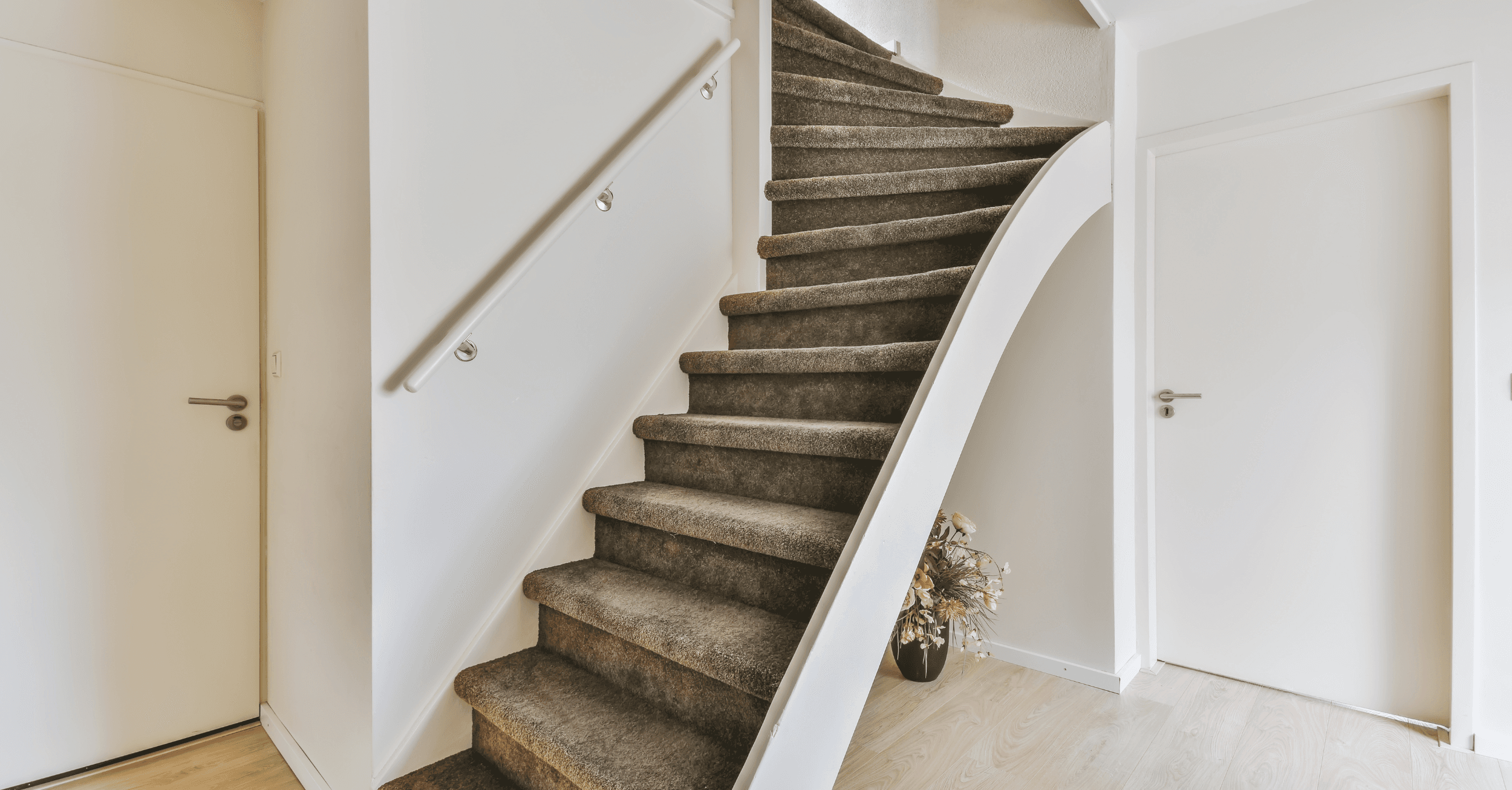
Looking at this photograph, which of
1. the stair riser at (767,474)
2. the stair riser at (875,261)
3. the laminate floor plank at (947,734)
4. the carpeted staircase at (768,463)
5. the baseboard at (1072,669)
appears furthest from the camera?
the baseboard at (1072,669)

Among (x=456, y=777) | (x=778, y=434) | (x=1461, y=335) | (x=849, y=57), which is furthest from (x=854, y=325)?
(x=1461, y=335)

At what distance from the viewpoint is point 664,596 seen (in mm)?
1528

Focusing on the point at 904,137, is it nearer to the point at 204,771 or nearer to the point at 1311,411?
the point at 1311,411

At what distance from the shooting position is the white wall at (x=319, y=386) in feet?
4.86

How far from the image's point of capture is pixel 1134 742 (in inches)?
78.6

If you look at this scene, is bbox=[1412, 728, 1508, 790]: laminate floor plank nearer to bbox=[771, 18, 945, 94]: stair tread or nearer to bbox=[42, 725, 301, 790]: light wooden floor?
bbox=[771, 18, 945, 94]: stair tread

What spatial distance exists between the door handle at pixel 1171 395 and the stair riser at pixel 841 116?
1.28 meters

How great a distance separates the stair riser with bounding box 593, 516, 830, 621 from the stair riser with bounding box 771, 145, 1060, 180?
146 centimetres

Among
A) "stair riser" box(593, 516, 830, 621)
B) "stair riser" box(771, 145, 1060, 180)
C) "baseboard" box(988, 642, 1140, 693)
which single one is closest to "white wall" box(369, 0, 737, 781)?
"stair riser" box(593, 516, 830, 621)

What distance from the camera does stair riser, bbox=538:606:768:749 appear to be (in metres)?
1.24

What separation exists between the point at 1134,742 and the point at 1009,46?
269 centimetres

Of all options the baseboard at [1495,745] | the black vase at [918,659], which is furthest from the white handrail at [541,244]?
the baseboard at [1495,745]

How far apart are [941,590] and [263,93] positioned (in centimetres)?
277

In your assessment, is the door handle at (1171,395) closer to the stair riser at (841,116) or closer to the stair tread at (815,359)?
the stair riser at (841,116)
